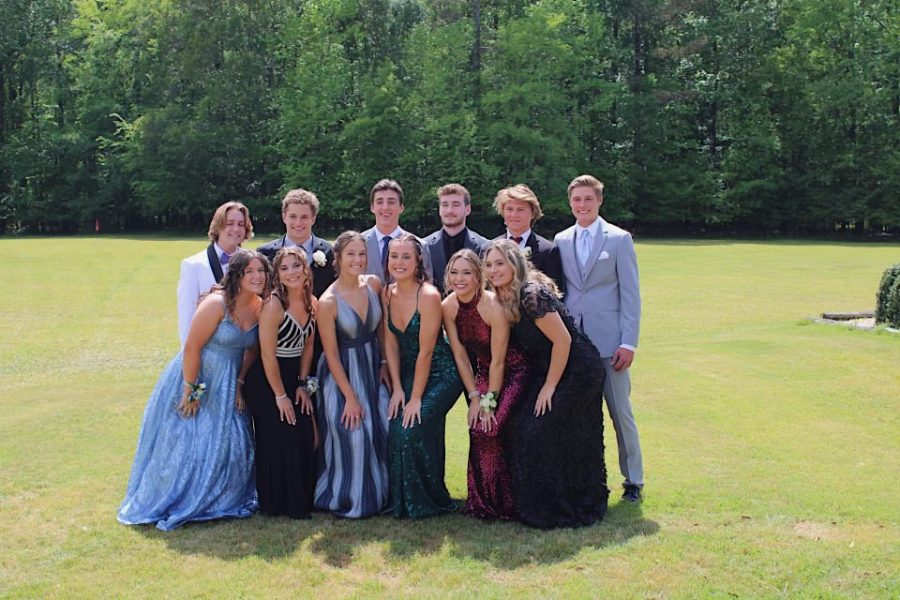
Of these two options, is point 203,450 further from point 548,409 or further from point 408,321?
point 548,409

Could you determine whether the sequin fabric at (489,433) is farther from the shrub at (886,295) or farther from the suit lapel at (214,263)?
the shrub at (886,295)

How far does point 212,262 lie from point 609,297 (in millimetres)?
2758

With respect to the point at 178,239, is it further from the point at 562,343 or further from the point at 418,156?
the point at 562,343

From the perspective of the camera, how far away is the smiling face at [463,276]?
211 inches

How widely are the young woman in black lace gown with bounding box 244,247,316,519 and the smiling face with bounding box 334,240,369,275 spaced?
237 mm

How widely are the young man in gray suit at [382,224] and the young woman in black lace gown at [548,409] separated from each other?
1.36 m

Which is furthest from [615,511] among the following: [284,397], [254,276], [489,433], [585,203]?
[254,276]

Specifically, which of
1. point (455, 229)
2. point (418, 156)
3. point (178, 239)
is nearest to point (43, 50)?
point (178, 239)

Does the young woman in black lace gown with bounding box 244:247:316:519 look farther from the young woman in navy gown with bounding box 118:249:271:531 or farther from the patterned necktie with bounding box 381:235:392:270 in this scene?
the patterned necktie with bounding box 381:235:392:270

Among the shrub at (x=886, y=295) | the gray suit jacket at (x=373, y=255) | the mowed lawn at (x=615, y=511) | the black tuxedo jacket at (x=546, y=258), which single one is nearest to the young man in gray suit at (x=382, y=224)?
the gray suit jacket at (x=373, y=255)

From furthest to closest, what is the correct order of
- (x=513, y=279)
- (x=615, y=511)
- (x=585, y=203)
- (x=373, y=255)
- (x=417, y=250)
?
(x=373, y=255), (x=585, y=203), (x=615, y=511), (x=417, y=250), (x=513, y=279)

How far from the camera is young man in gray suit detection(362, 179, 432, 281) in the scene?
6469 millimetres

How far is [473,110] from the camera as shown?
4644 centimetres

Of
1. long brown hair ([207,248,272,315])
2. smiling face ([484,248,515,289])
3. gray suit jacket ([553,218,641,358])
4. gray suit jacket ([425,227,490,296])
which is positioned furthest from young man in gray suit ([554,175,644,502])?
long brown hair ([207,248,272,315])
